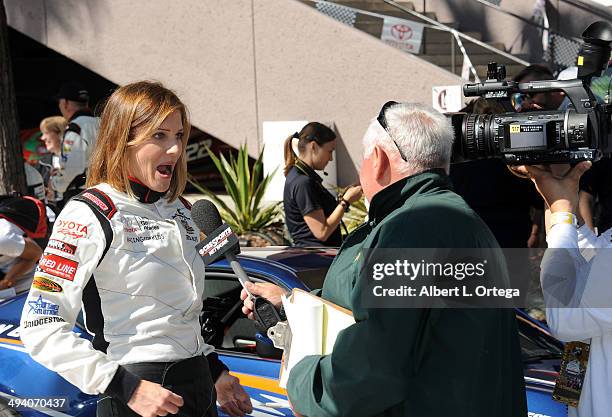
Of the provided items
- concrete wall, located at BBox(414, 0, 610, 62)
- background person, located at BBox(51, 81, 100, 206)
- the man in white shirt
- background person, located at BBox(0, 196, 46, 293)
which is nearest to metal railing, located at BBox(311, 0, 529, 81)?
concrete wall, located at BBox(414, 0, 610, 62)

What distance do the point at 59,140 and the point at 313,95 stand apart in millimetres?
3159

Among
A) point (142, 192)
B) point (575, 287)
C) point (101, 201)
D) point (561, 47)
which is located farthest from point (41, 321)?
point (561, 47)

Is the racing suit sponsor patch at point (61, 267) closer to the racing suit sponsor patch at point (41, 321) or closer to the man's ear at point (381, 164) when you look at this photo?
the racing suit sponsor patch at point (41, 321)

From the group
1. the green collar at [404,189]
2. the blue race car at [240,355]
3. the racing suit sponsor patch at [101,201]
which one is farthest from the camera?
the blue race car at [240,355]

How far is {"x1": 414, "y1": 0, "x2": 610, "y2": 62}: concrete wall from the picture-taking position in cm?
1247

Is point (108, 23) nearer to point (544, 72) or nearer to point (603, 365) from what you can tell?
point (544, 72)

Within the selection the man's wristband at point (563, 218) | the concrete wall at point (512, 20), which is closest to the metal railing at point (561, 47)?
the concrete wall at point (512, 20)

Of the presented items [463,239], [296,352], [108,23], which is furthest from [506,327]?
[108,23]

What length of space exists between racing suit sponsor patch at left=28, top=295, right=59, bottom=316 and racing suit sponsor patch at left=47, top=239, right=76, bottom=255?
0.48 ft

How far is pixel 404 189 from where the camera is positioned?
8.04 feet

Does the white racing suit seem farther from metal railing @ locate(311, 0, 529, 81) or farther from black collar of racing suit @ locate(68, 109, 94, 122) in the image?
metal railing @ locate(311, 0, 529, 81)

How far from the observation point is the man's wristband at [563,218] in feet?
9.86

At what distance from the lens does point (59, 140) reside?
31.0 ft

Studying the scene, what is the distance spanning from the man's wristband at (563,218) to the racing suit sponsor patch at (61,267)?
152 centimetres
